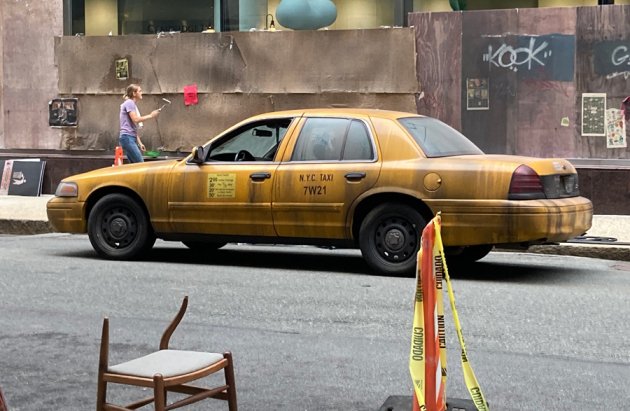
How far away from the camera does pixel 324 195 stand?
10.1 m

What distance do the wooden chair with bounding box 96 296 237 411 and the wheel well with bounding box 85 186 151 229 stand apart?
21.4 ft

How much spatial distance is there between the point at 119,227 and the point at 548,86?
22.6ft

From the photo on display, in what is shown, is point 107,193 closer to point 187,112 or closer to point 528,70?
point 187,112

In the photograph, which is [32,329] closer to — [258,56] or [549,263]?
[549,263]

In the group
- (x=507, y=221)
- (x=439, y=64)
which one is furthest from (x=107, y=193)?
(x=439, y=64)

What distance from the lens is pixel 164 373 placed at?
418 cm

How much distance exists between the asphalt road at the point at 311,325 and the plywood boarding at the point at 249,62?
17.9 feet

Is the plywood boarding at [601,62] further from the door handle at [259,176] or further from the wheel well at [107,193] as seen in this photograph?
the wheel well at [107,193]

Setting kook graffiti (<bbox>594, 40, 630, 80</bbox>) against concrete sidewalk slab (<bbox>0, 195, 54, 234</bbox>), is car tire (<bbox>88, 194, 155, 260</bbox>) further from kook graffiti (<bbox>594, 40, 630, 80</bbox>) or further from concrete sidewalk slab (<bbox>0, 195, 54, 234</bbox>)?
kook graffiti (<bbox>594, 40, 630, 80</bbox>)

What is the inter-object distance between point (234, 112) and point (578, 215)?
8.33 m

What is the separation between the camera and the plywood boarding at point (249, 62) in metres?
16.3

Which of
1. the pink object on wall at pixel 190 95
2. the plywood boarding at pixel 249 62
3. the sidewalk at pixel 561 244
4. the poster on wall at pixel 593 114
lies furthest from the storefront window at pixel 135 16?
the poster on wall at pixel 593 114

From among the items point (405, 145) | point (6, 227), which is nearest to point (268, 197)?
point (405, 145)

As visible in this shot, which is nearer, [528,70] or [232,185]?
[232,185]
